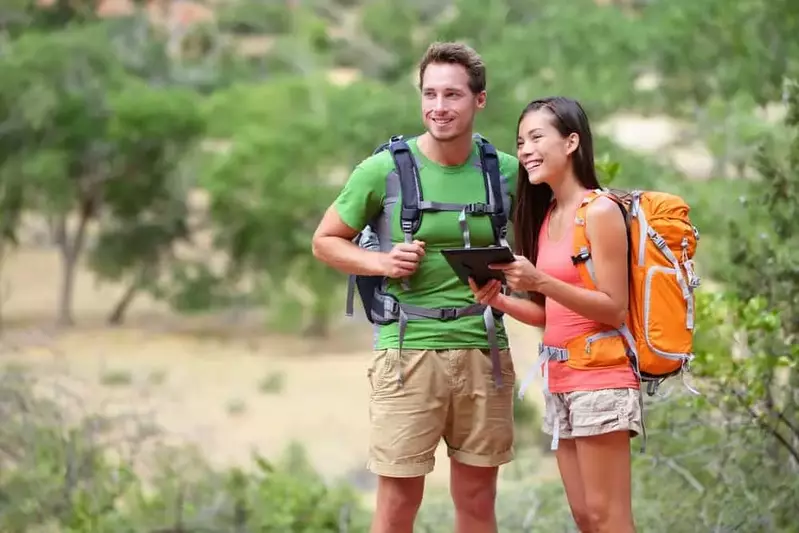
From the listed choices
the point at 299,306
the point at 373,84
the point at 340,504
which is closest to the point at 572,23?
the point at 373,84

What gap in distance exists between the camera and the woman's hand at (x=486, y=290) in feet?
9.20

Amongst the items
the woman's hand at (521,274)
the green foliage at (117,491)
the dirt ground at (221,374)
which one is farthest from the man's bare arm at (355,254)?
the dirt ground at (221,374)

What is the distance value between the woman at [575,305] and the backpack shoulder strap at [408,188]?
0.24 meters

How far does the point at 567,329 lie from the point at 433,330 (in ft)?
1.10

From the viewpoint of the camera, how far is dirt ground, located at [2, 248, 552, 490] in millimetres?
13945

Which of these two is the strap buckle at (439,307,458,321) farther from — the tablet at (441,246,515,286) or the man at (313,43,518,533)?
the tablet at (441,246,515,286)

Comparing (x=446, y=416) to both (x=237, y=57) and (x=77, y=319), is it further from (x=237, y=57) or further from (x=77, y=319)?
(x=237, y=57)

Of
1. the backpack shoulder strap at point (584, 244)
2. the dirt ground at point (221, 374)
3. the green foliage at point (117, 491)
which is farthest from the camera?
the dirt ground at point (221, 374)

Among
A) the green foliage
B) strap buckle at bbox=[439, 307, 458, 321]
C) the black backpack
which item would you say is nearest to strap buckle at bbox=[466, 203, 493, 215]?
the black backpack

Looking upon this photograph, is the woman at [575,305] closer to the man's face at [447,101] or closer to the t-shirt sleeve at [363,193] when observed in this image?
the man's face at [447,101]

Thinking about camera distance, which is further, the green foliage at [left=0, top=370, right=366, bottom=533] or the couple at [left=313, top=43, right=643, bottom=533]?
the green foliage at [left=0, top=370, right=366, bottom=533]

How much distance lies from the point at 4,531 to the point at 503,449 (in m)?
3.31

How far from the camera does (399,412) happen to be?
3045 millimetres

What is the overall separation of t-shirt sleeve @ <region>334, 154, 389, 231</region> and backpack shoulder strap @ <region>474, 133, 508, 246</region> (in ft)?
0.82
